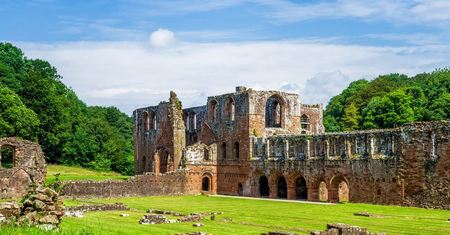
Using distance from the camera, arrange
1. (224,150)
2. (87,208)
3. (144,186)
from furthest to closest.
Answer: (224,150) → (144,186) → (87,208)

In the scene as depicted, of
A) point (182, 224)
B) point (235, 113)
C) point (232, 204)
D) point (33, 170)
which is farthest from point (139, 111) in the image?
point (182, 224)

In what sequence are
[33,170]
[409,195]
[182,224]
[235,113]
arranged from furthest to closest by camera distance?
[235,113] < [33,170] < [409,195] < [182,224]

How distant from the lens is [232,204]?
42.5 meters

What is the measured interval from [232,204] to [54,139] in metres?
35.8

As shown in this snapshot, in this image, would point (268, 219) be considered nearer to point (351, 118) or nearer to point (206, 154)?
point (206, 154)

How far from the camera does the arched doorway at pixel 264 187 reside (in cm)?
5259

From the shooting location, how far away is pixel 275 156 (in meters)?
50.7

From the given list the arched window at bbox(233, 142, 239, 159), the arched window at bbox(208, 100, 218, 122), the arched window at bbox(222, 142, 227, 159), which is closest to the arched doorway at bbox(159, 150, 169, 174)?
the arched window at bbox(208, 100, 218, 122)

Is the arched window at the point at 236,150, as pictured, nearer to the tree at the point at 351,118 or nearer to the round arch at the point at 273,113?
the round arch at the point at 273,113

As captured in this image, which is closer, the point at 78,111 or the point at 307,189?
the point at 307,189

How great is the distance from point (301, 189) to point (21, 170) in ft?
64.1

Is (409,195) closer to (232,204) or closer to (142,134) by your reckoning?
(232,204)

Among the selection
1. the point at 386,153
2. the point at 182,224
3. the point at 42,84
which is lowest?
the point at 182,224

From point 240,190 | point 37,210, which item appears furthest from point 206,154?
point 37,210
